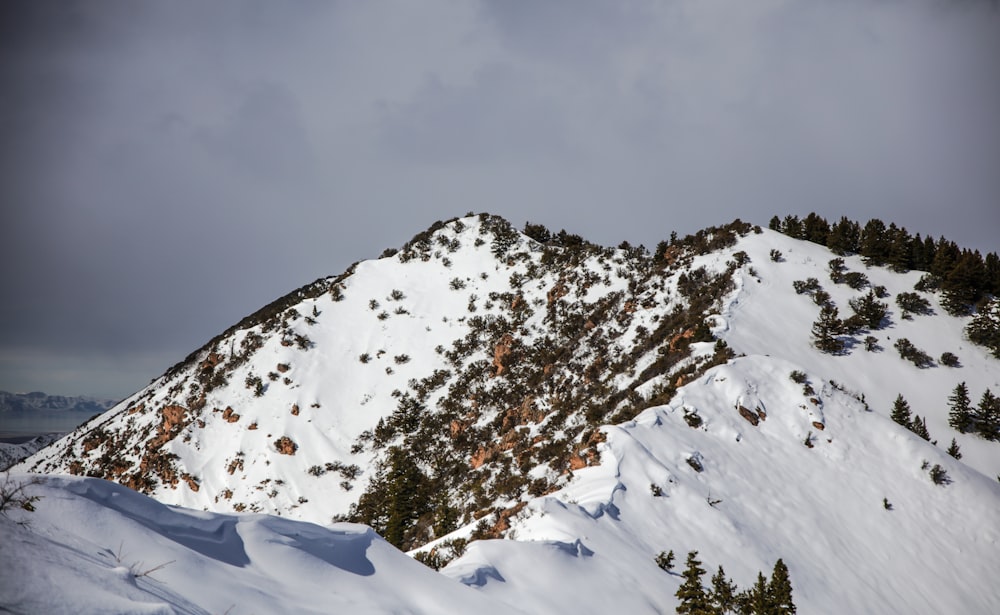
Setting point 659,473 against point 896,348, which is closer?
point 659,473

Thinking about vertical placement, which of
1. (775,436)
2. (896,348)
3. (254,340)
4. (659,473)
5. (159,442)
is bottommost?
(159,442)

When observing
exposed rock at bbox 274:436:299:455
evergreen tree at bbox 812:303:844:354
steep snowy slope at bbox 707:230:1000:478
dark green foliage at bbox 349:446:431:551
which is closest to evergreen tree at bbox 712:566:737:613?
dark green foliage at bbox 349:446:431:551

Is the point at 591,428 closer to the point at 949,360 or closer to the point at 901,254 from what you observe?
the point at 949,360

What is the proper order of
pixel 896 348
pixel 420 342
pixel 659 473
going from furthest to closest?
pixel 420 342 < pixel 896 348 < pixel 659 473

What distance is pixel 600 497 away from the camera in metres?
15.5

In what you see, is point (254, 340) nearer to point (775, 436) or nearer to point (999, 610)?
point (775, 436)

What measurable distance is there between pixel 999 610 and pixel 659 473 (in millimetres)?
12006

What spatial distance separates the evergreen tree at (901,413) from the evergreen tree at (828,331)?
168 inches

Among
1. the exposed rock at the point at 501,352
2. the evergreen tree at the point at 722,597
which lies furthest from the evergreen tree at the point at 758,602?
the exposed rock at the point at 501,352

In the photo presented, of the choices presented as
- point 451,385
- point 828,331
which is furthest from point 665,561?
point 451,385

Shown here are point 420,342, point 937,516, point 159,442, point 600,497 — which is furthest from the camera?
point 420,342

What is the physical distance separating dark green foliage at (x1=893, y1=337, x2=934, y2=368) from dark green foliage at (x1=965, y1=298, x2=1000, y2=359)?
4081mm

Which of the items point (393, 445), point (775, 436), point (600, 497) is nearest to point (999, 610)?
point (775, 436)

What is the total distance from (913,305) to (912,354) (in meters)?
5.05
